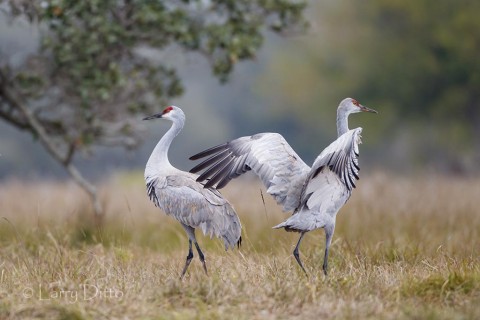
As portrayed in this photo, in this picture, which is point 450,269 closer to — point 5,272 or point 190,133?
point 5,272

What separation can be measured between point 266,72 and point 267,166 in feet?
93.4

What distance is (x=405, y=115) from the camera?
28.3 metres

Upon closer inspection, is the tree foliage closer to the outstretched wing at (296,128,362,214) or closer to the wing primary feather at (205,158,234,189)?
the wing primary feather at (205,158,234,189)

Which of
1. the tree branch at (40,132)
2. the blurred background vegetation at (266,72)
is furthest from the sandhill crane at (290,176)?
the tree branch at (40,132)

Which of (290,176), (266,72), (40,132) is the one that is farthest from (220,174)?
(266,72)

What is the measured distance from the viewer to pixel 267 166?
699cm

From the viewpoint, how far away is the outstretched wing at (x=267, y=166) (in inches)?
275

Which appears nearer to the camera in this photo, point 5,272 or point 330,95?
point 5,272

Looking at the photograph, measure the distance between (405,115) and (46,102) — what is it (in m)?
18.4

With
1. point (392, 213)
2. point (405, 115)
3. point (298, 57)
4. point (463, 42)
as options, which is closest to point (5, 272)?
point (392, 213)

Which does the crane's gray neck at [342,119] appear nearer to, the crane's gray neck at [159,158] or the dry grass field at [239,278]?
the dry grass field at [239,278]

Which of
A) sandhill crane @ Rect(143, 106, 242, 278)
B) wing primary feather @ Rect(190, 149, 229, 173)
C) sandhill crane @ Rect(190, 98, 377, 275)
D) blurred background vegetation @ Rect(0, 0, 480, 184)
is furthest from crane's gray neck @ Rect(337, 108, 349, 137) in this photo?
blurred background vegetation @ Rect(0, 0, 480, 184)

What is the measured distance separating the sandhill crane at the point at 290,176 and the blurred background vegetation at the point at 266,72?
374cm

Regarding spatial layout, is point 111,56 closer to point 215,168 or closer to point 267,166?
point 215,168
